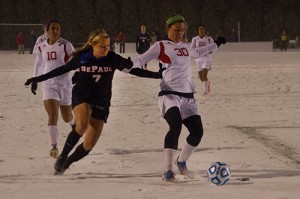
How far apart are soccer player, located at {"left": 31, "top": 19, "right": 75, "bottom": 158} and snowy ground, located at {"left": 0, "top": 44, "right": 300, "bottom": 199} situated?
1.96 feet

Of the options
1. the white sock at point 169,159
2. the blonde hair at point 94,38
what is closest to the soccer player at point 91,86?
the blonde hair at point 94,38

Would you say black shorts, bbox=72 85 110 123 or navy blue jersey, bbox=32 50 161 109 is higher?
navy blue jersey, bbox=32 50 161 109

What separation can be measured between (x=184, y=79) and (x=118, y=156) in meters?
1.70

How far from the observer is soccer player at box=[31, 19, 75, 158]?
8836mm

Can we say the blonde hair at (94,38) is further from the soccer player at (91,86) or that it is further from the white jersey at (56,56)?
the white jersey at (56,56)

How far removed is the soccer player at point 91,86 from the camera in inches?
289

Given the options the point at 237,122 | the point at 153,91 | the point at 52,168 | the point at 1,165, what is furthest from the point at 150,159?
the point at 153,91

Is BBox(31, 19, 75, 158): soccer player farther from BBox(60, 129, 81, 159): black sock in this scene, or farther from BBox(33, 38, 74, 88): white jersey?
BBox(60, 129, 81, 159): black sock

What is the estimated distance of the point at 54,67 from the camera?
8.95 m

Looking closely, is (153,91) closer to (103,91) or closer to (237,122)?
(237,122)

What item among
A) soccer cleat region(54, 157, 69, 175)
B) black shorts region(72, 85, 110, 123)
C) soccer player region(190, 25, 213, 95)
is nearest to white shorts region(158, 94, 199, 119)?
black shorts region(72, 85, 110, 123)

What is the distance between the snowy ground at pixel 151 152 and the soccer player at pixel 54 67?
596 mm

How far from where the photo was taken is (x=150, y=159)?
8.41 meters

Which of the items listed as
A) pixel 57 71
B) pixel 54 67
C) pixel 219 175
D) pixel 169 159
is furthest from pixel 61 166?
pixel 54 67
